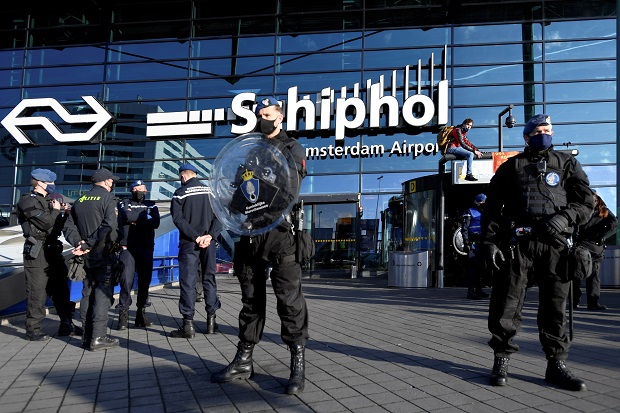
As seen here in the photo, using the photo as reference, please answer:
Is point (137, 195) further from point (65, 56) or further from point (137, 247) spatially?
point (65, 56)

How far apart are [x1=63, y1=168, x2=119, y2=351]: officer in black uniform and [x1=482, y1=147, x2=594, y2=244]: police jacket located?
354cm

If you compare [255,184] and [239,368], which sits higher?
[255,184]

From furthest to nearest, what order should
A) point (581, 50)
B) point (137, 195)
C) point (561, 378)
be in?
point (581, 50), point (137, 195), point (561, 378)

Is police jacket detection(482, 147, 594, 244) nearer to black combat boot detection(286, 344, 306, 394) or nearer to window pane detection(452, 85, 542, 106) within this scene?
black combat boot detection(286, 344, 306, 394)

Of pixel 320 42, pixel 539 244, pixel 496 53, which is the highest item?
pixel 320 42

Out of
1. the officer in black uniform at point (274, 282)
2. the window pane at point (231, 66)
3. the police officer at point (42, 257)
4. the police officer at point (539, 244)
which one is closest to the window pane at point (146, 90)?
the window pane at point (231, 66)

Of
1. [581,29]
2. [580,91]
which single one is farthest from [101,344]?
[581,29]

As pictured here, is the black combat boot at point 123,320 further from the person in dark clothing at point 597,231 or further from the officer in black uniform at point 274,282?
the person in dark clothing at point 597,231

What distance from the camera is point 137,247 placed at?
6141 millimetres

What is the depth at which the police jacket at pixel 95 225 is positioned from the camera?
482 cm

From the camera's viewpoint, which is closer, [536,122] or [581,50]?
[536,122]

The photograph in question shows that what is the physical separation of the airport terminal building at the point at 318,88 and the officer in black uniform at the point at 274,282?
12.7 m

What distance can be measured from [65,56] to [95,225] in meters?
19.2

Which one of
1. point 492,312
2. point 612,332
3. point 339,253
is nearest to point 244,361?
point 492,312
